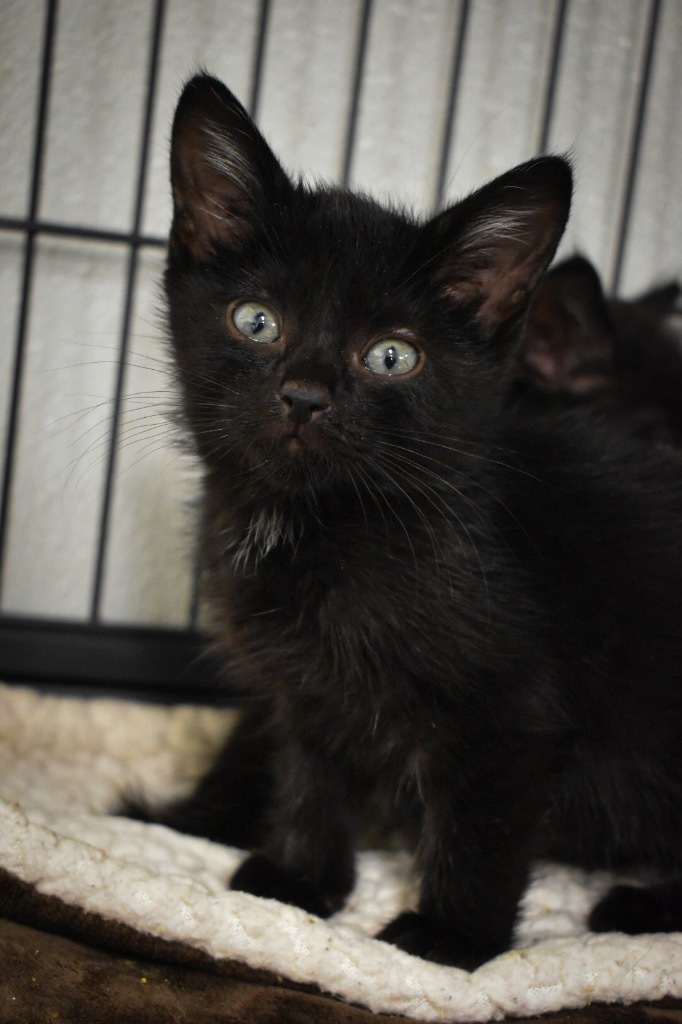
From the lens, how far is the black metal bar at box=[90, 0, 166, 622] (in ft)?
5.27

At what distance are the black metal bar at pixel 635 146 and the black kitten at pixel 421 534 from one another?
33.7 inches

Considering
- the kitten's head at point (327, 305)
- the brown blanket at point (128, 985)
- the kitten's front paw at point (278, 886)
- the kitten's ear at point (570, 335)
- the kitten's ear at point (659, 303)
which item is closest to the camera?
the brown blanket at point (128, 985)

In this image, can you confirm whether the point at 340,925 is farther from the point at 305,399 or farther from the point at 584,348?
the point at 584,348

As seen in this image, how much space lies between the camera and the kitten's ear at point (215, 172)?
104 centimetres

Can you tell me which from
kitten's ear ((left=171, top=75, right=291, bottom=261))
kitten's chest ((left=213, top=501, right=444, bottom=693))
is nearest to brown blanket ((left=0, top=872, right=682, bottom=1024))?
kitten's chest ((left=213, top=501, right=444, bottom=693))

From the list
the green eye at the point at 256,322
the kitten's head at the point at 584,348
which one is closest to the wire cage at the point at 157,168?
the kitten's head at the point at 584,348

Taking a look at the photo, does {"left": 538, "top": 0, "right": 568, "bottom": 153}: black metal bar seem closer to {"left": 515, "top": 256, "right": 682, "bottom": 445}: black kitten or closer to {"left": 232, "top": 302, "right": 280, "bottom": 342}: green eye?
{"left": 515, "top": 256, "right": 682, "bottom": 445}: black kitten

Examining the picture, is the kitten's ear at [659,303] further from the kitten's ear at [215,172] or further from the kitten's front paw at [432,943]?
the kitten's front paw at [432,943]

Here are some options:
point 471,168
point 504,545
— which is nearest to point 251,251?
point 504,545

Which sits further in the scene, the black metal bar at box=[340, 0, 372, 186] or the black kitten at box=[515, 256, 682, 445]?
the black metal bar at box=[340, 0, 372, 186]

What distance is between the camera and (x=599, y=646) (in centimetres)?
108

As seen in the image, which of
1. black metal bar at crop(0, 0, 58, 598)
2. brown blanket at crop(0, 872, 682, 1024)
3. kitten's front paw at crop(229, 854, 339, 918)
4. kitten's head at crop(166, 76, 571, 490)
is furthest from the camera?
black metal bar at crop(0, 0, 58, 598)

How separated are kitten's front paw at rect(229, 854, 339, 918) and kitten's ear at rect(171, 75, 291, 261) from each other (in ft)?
2.37

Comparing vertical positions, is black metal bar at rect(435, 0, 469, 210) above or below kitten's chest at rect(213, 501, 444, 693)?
above
